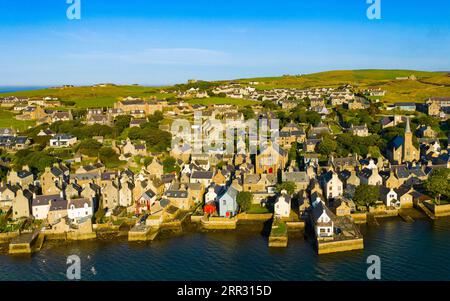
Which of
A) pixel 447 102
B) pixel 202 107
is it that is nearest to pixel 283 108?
pixel 202 107

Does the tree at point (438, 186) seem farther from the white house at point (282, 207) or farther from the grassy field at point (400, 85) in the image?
the grassy field at point (400, 85)

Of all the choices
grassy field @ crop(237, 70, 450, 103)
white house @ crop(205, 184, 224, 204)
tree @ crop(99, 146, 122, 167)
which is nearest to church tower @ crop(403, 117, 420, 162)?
white house @ crop(205, 184, 224, 204)

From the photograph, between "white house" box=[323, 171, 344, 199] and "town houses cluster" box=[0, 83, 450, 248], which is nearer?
"town houses cluster" box=[0, 83, 450, 248]

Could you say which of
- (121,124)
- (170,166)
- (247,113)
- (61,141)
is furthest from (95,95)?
(170,166)

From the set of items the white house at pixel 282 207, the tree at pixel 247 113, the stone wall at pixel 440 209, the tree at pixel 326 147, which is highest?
the tree at pixel 247 113

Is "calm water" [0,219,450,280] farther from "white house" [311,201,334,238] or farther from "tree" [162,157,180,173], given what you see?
"tree" [162,157,180,173]

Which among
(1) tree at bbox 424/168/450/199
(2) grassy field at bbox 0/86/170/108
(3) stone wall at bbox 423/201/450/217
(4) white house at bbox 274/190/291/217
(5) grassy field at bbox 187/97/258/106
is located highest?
(2) grassy field at bbox 0/86/170/108

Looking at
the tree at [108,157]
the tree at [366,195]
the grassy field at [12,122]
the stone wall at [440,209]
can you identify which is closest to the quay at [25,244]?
the tree at [108,157]

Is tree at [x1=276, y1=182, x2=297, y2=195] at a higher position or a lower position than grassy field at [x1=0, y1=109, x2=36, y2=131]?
lower
